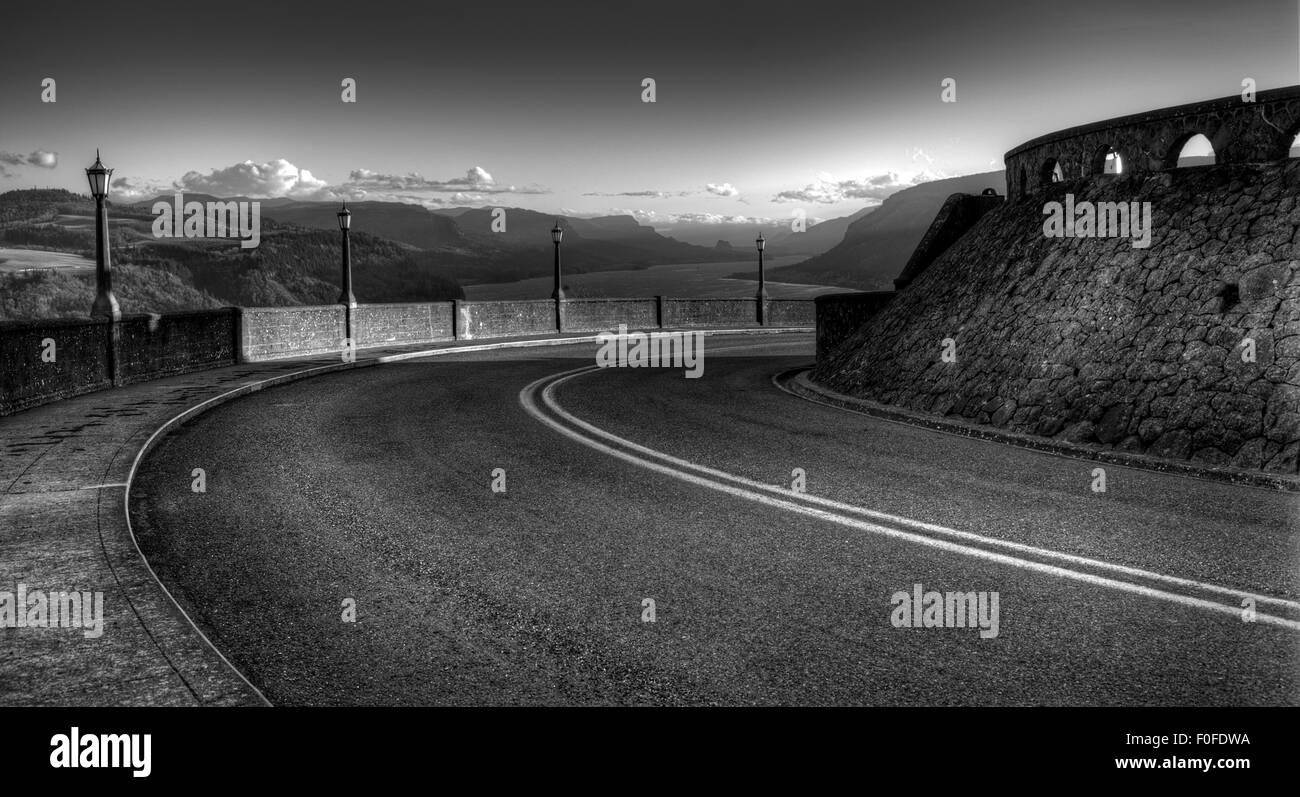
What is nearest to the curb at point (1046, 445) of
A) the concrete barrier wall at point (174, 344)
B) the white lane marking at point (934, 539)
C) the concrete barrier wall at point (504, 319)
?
the white lane marking at point (934, 539)

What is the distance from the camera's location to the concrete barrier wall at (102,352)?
44.3ft

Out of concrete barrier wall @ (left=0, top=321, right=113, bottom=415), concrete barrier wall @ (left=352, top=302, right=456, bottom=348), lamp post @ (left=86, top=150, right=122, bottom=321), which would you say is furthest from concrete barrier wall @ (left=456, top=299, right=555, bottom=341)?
concrete barrier wall @ (left=0, top=321, right=113, bottom=415)

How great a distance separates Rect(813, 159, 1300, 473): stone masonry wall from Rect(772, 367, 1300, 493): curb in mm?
255

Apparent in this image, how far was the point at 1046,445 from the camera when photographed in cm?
1047

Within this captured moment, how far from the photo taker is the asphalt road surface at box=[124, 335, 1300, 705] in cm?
426

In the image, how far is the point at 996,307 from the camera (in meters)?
13.6

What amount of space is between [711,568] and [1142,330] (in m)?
7.43

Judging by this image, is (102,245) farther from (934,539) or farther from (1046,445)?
(934,539)

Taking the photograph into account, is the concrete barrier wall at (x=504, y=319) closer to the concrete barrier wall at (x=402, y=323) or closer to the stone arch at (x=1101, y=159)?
the concrete barrier wall at (x=402, y=323)

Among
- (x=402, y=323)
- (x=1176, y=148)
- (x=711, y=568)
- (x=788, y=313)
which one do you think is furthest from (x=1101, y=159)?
(x=788, y=313)

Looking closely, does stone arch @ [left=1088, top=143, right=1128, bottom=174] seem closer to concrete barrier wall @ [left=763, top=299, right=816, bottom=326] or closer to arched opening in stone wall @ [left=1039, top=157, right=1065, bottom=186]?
arched opening in stone wall @ [left=1039, top=157, right=1065, bottom=186]

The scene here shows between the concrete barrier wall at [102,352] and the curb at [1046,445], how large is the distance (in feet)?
36.9

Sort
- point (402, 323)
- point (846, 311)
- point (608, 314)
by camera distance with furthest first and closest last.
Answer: point (608, 314) < point (402, 323) < point (846, 311)
